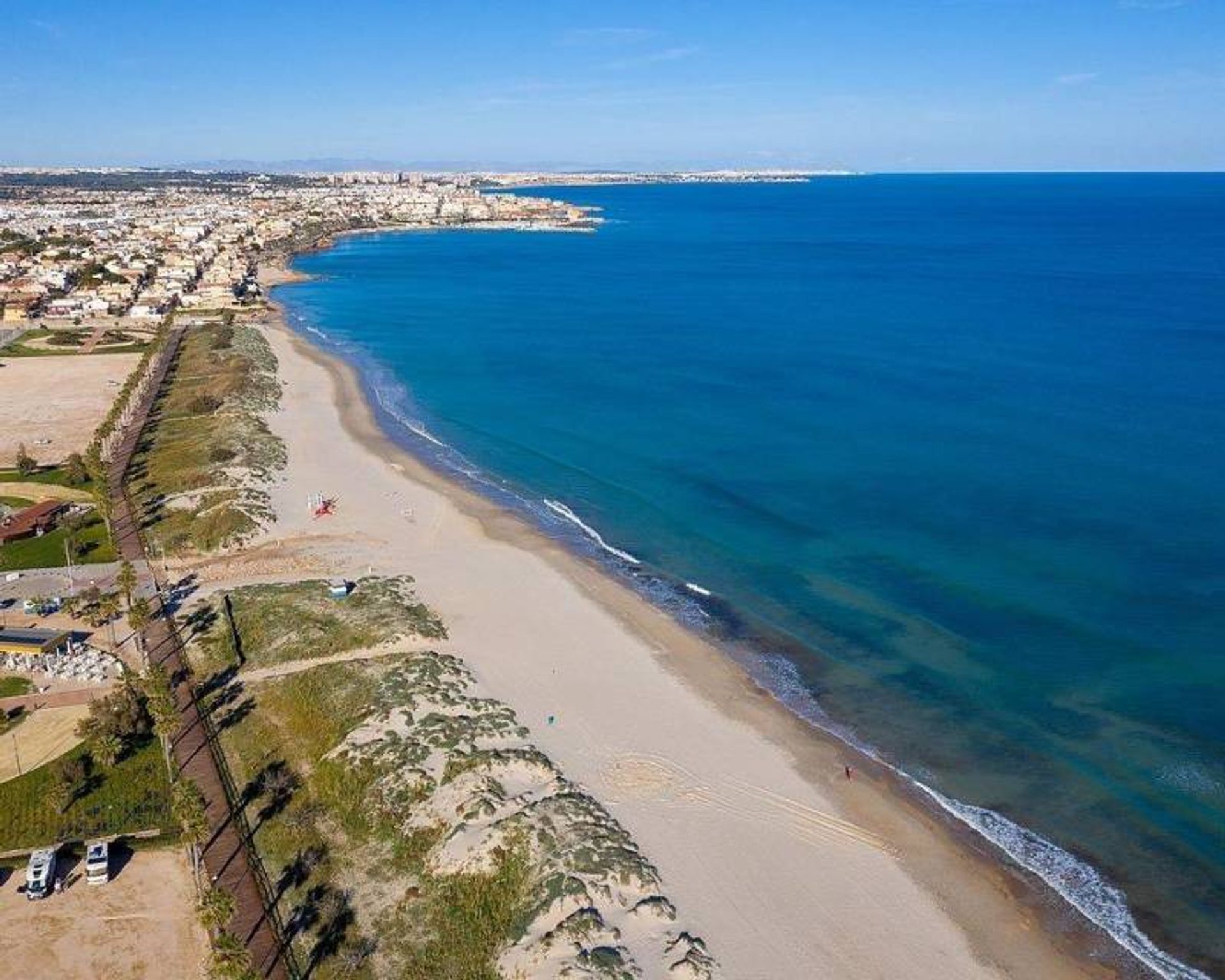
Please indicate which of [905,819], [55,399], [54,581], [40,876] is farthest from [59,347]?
[905,819]

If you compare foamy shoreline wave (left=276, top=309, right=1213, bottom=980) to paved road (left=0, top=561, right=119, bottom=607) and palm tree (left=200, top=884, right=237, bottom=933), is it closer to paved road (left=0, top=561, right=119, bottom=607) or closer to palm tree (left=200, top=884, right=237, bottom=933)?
palm tree (left=200, top=884, right=237, bottom=933)

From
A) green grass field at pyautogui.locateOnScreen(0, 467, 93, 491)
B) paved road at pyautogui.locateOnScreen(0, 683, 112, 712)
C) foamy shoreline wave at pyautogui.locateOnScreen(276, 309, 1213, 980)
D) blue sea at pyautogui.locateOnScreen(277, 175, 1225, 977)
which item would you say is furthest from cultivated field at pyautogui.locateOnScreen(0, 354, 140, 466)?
paved road at pyautogui.locateOnScreen(0, 683, 112, 712)

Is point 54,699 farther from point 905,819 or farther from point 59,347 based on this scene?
point 59,347

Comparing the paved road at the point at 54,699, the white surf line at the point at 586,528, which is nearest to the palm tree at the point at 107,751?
the paved road at the point at 54,699

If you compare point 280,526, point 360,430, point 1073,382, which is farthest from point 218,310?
point 1073,382

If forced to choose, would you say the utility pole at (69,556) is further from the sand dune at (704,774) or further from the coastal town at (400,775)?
the sand dune at (704,774)

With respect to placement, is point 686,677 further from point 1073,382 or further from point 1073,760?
point 1073,382
